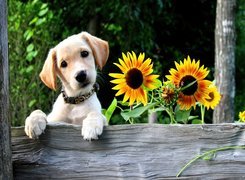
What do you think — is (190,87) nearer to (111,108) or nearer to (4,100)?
(111,108)

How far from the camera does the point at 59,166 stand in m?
2.13

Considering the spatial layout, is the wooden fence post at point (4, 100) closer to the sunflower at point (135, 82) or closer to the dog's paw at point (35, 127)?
the dog's paw at point (35, 127)

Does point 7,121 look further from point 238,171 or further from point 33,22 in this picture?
point 33,22

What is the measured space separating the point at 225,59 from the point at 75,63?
10.2 ft

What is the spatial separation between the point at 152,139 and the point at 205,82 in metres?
0.32

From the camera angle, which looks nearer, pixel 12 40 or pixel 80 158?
pixel 80 158

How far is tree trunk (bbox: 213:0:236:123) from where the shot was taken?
17.4 ft

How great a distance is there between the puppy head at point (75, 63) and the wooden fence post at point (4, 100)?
1.34ft

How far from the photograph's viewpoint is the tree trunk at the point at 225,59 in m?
5.31

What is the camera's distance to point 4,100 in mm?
2039

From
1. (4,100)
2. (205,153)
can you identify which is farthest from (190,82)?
(4,100)

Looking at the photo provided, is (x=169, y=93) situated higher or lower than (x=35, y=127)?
higher

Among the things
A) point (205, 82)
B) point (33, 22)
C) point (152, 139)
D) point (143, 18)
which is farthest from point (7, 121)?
point (143, 18)

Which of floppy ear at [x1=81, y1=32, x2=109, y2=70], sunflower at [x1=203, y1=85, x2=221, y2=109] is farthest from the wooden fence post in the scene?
sunflower at [x1=203, y1=85, x2=221, y2=109]
